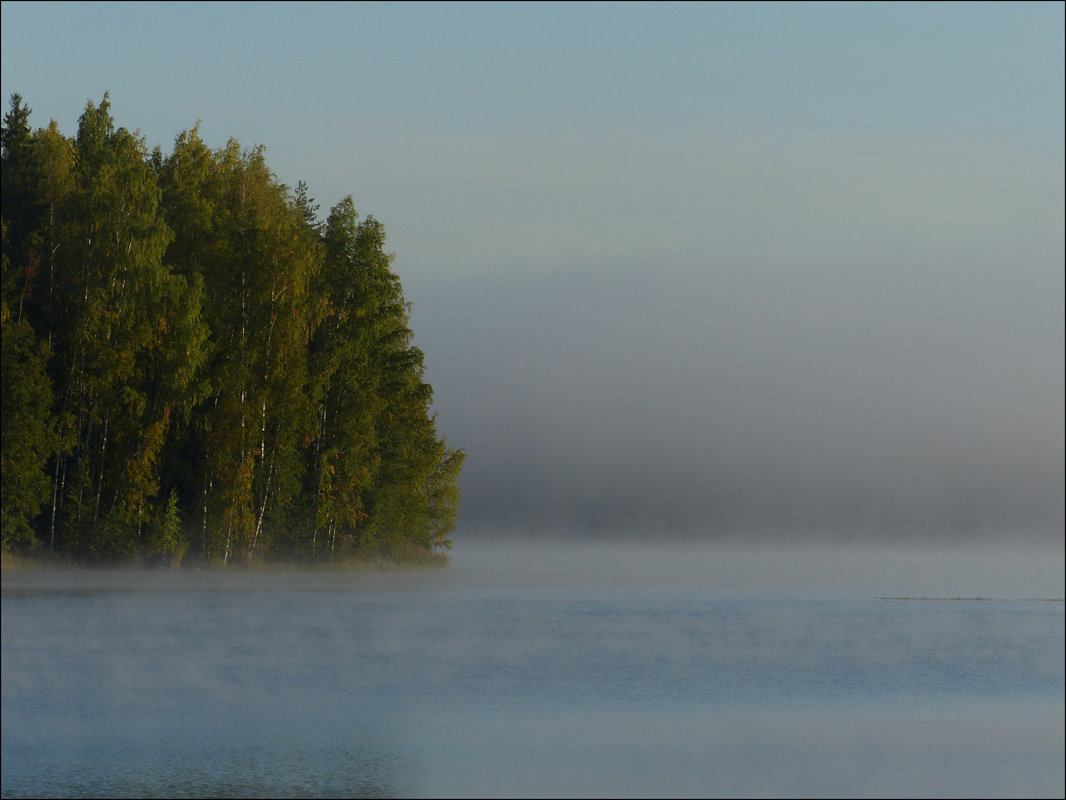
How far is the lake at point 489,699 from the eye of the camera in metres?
15.3

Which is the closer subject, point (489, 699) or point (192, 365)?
point (489, 699)

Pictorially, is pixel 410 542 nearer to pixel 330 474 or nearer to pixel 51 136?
pixel 330 474

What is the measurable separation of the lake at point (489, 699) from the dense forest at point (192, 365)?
13.2 feet

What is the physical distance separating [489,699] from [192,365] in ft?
84.8

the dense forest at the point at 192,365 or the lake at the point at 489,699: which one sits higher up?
the dense forest at the point at 192,365

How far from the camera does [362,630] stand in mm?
33062

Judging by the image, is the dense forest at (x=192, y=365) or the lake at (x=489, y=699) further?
the dense forest at (x=192, y=365)

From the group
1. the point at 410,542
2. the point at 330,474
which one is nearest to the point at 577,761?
the point at 330,474

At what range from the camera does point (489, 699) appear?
2189 cm

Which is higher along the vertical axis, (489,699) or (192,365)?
(192,365)

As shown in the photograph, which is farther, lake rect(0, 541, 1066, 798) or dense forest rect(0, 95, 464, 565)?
dense forest rect(0, 95, 464, 565)

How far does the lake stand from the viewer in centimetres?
1527

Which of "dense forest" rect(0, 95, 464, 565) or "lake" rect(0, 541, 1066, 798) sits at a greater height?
"dense forest" rect(0, 95, 464, 565)

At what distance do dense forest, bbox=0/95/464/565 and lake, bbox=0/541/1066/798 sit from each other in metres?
4.03
